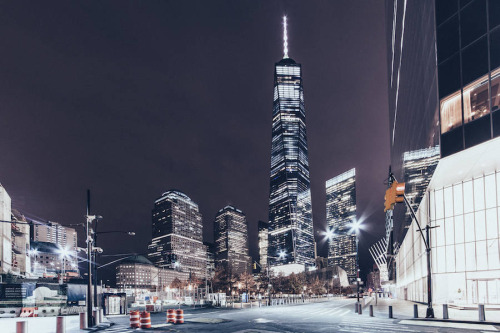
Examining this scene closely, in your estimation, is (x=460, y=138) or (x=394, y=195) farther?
(x=460, y=138)

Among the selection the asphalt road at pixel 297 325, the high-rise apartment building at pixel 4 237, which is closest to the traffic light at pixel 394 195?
the asphalt road at pixel 297 325

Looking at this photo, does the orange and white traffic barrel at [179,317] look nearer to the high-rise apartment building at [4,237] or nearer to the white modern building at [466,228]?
the white modern building at [466,228]

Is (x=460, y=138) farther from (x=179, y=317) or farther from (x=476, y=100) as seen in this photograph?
(x=179, y=317)

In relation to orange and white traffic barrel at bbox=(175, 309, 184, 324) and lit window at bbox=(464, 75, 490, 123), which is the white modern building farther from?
orange and white traffic barrel at bbox=(175, 309, 184, 324)

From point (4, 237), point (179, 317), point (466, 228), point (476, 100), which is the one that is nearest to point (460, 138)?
point (476, 100)

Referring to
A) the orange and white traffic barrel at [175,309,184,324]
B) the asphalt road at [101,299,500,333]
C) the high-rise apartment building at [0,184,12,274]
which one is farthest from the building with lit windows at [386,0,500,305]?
the high-rise apartment building at [0,184,12,274]

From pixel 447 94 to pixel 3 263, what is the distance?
87638mm

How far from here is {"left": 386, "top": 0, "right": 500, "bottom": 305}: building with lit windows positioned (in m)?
27.8

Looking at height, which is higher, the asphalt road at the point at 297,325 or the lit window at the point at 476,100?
the lit window at the point at 476,100

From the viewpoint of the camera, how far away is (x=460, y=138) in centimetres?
2936

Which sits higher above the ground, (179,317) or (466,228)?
(466,228)

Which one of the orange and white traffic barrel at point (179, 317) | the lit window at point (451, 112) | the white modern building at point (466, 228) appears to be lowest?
the orange and white traffic barrel at point (179, 317)

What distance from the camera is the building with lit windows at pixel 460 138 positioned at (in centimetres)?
2778

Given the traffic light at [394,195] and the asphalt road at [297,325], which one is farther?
the asphalt road at [297,325]
